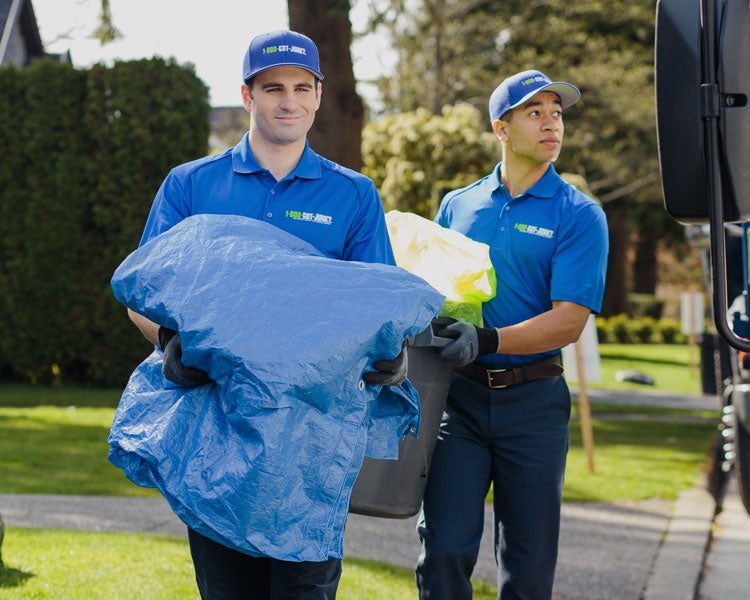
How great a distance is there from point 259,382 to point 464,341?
1077mm

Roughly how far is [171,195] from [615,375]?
22.3 meters

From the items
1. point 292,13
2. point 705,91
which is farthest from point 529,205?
point 292,13

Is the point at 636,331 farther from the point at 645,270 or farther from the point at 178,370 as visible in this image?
the point at 178,370

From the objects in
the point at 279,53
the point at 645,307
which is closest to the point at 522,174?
the point at 279,53

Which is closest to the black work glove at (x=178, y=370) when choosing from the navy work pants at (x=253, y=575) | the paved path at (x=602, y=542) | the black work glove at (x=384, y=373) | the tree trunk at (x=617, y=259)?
the black work glove at (x=384, y=373)

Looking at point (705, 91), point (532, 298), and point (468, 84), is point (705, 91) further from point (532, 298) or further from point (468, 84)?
point (468, 84)

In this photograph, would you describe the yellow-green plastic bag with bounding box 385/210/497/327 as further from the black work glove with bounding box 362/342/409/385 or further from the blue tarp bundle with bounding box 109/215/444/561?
the black work glove with bounding box 362/342/409/385

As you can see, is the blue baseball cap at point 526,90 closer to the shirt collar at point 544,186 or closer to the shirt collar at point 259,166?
the shirt collar at point 544,186

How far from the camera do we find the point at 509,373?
13.9 ft

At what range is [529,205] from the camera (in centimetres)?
438

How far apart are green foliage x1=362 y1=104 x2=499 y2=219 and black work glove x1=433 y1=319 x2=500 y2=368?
14.8 meters

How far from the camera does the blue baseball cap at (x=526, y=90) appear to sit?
434cm

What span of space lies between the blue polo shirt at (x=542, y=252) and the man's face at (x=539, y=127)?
0.12 meters

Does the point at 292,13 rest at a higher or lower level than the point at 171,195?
higher
